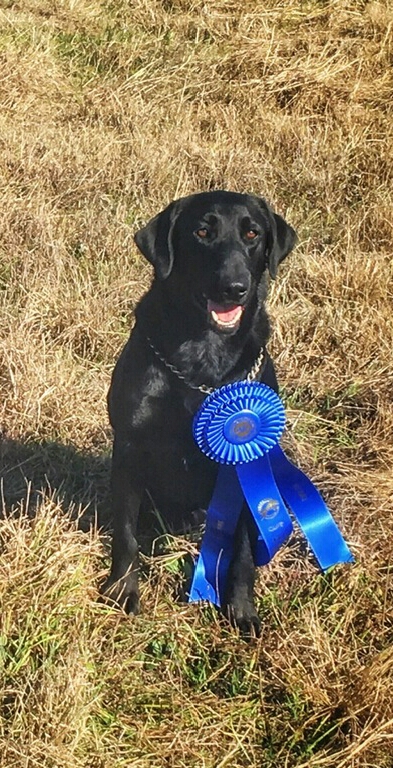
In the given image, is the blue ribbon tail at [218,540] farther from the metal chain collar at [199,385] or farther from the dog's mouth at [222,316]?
the dog's mouth at [222,316]

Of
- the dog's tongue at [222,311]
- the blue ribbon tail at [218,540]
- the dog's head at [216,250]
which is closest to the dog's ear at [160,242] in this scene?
the dog's head at [216,250]

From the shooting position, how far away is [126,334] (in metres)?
5.05

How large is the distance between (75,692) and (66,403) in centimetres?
186

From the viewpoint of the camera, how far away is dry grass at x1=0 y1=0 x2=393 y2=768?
2.87 m

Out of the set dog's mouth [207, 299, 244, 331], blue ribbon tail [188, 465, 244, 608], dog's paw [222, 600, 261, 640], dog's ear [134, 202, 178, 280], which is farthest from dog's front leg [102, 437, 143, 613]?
dog's ear [134, 202, 178, 280]

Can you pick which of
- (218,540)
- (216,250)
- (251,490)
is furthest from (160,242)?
(218,540)

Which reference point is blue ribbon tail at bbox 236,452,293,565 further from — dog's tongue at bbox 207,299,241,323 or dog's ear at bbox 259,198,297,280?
dog's ear at bbox 259,198,297,280

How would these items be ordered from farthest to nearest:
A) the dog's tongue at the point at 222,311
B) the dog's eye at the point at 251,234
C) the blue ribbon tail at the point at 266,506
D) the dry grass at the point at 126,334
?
1. the dog's eye at the point at 251,234
2. the dog's tongue at the point at 222,311
3. the blue ribbon tail at the point at 266,506
4. the dry grass at the point at 126,334

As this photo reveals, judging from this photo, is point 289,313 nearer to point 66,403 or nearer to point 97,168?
point 66,403

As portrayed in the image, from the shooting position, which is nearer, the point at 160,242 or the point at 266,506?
the point at 266,506

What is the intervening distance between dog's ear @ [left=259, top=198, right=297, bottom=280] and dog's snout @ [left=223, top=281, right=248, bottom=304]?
308 mm

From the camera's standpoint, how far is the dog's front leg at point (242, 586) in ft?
10.8

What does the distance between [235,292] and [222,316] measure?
0.35ft

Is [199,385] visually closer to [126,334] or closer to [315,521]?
[315,521]
